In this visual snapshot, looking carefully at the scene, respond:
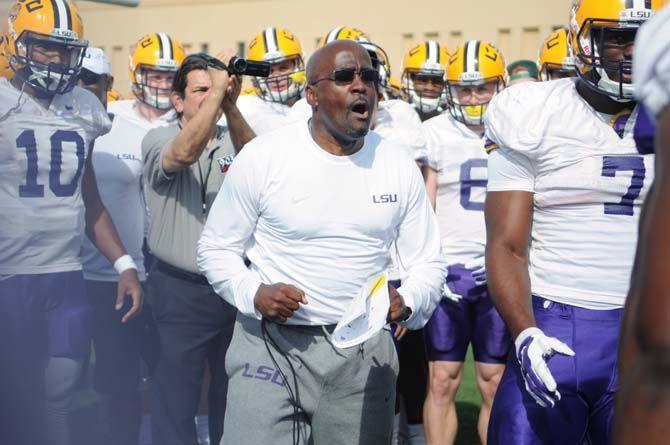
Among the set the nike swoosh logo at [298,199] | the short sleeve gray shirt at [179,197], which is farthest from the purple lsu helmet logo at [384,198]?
the short sleeve gray shirt at [179,197]

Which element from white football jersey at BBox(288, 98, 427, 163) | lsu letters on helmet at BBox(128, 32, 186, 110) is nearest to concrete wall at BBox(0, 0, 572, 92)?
lsu letters on helmet at BBox(128, 32, 186, 110)

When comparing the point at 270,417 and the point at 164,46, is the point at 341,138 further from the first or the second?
the point at 164,46

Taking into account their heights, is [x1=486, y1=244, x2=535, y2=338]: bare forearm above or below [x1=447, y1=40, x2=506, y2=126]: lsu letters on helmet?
below

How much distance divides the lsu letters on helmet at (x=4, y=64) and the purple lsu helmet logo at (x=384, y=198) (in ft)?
6.05

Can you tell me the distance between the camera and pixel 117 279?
484 centimetres

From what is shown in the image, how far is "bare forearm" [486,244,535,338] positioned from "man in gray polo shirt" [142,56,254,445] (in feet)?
5.26

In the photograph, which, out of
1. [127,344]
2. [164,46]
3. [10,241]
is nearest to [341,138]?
[10,241]

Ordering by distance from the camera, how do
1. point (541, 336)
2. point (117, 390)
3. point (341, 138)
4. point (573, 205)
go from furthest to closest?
point (117, 390)
point (341, 138)
point (573, 205)
point (541, 336)

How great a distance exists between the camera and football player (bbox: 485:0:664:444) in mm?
2715

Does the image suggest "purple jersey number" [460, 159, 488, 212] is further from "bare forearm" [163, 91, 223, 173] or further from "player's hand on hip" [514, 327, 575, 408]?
"player's hand on hip" [514, 327, 575, 408]

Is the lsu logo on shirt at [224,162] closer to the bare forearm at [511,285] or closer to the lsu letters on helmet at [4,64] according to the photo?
the lsu letters on helmet at [4,64]

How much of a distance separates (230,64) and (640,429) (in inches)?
116

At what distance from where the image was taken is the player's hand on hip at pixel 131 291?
423 cm

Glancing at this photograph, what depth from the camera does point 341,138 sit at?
3.19m
